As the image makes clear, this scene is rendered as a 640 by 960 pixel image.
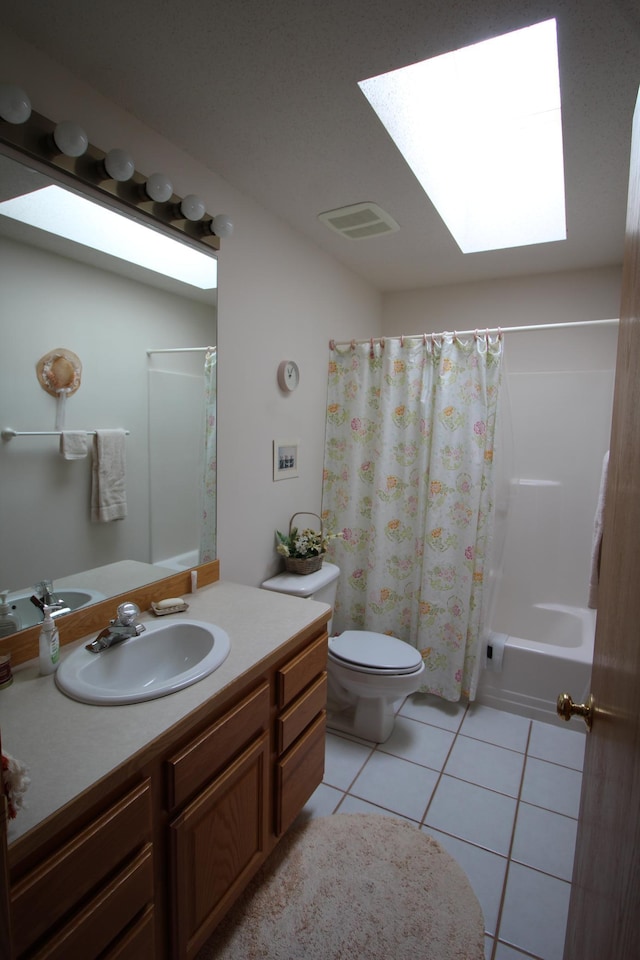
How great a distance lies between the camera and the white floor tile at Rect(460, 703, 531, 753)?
2.25 meters

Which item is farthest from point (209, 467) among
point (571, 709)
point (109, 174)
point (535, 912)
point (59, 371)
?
point (535, 912)

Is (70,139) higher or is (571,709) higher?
(70,139)

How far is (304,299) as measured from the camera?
94.6 inches

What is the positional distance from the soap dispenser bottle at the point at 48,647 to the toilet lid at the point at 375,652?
4.22ft

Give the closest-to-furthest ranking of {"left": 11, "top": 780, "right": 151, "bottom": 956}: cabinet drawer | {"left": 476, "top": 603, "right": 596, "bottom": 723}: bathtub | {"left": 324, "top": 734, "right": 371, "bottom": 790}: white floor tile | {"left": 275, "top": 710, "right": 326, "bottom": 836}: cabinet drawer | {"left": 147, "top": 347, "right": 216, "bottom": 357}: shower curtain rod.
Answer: {"left": 11, "top": 780, "right": 151, "bottom": 956}: cabinet drawer → {"left": 275, "top": 710, "right": 326, "bottom": 836}: cabinet drawer → {"left": 147, "top": 347, "right": 216, "bottom": 357}: shower curtain rod → {"left": 324, "top": 734, "right": 371, "bottom": 790}: white floor tile → {"left": 476, "top": 603, "right": 596, "bottom": 723}: bathtub

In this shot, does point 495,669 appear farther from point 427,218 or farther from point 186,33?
point 186,33

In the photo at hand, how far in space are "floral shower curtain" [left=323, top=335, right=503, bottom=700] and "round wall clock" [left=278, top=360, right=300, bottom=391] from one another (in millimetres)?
434

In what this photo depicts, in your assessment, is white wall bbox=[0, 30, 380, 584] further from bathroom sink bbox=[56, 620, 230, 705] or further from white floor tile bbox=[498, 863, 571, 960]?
white floor tile bbox=[498, 863, 571, 960]

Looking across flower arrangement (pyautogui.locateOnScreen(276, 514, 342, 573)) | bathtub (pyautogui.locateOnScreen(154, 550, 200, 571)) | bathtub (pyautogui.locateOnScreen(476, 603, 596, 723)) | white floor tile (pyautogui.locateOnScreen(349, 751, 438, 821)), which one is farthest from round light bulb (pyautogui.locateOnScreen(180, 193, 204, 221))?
bathtub (pyautogui.locateOnScreen(476, 603, 596, 723))

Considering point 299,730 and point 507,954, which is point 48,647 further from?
point 507,954

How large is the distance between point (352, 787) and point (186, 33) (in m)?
2.55

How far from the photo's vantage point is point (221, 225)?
1.67 meters

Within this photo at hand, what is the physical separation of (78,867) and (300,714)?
825 millimetres

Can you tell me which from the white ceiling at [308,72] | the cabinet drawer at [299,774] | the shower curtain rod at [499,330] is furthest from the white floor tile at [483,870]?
the white ceiling at [308,72]
